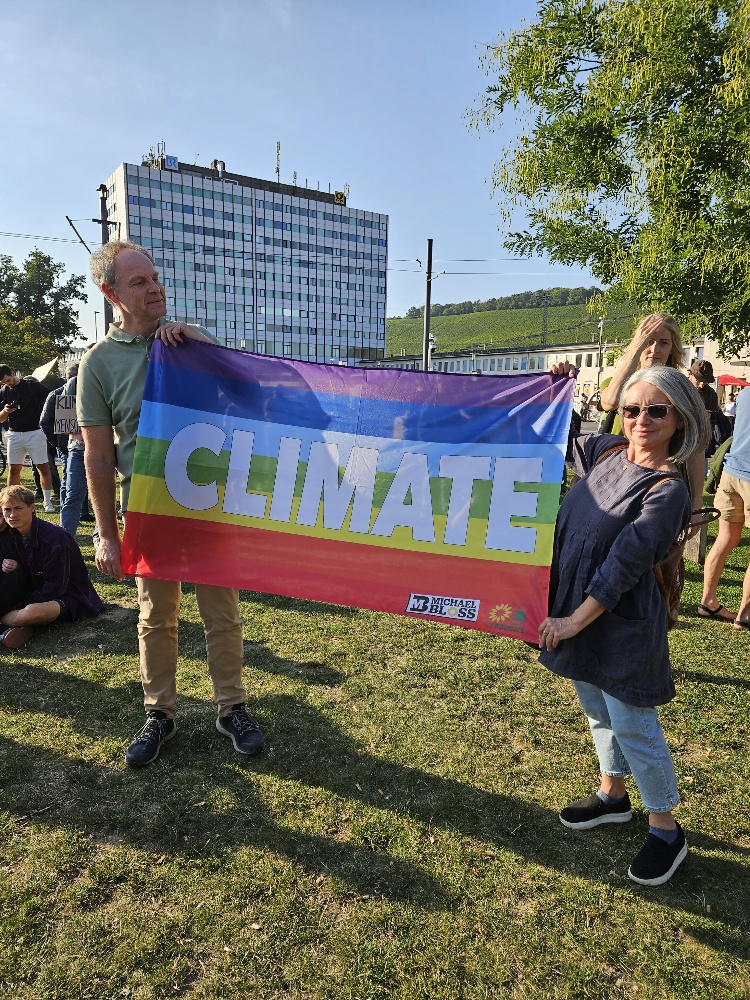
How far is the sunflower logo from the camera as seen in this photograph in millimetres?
2744

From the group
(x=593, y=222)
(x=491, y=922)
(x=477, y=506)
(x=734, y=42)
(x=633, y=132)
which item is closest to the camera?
(x=491, y=922)

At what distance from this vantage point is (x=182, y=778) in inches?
116

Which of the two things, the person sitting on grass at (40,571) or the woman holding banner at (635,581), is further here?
the person sitting on grass at (40,571)

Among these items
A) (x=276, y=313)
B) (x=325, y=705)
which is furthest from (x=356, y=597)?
(x=276, y=313)

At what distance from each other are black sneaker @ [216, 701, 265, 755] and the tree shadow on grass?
0.19 ft

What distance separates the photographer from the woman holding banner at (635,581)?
2148mm

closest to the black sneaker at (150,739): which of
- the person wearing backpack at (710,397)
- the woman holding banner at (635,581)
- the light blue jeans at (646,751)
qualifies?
the woman holding banner at (635,581)

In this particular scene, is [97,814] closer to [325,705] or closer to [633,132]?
[325,705]

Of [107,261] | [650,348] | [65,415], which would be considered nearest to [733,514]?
[650,348]

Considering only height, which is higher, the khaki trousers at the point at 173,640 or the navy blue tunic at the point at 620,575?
the navy blue tunic at the point at 620,575

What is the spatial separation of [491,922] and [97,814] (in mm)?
1756

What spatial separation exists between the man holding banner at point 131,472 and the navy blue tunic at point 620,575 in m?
1.71

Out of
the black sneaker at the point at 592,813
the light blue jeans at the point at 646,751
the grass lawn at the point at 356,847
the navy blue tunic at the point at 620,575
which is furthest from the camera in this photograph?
the black sneaker at the point at 592,813

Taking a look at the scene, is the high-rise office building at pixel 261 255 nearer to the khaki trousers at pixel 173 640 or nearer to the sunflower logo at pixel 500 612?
the khaki trousers at pixel 173 640
